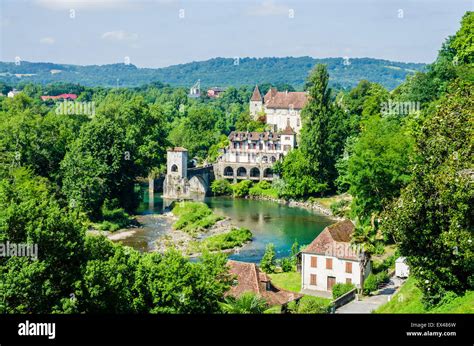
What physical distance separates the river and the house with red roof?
892 cm

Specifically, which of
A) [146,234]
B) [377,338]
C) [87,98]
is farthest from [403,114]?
[87,98]

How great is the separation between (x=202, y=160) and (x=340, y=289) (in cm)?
5432

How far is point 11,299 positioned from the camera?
17.7 metres

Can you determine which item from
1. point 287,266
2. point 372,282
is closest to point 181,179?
point 287,266

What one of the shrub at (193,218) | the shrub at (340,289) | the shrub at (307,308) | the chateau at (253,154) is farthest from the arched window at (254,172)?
the shrub at (307,308)

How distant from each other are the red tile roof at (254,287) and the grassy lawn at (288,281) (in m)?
3.81

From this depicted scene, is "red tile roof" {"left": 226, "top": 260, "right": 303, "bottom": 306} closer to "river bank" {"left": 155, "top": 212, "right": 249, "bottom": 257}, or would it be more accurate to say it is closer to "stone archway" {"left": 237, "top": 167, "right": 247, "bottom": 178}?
"river bank" {"left": 155, "top": 212, "right": 249, "bottom": 257}

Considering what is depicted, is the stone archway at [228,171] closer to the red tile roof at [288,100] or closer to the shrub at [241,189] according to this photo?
the shrub at [241,189]

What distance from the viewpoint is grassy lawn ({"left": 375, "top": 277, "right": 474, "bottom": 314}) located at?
20031 mm

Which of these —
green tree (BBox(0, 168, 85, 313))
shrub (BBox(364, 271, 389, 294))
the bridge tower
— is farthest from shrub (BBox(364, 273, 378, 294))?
the bridge tower

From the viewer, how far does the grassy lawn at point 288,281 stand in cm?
3347

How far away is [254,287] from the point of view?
27.6m

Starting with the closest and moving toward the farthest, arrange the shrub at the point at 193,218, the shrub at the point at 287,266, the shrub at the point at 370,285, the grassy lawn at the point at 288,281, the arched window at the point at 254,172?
the shrub at the point at 370,285, the grassy lawn at the point at 288,281, the shrub at the point at 287,266, the shrub at the point at 193,218, the arched window at the point at 254,172

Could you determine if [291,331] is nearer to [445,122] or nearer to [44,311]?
[44,311]
